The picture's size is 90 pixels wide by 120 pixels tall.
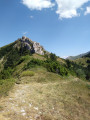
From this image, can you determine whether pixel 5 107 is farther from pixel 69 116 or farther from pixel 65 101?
pixel 65 101

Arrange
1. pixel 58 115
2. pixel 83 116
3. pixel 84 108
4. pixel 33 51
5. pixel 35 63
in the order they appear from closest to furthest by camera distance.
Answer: pixel 58 115
pixel 83 116
pixel 84 108
pixel 35 63
pixel 33 51

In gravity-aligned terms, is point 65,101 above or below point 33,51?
below

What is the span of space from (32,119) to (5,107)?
2726 mm

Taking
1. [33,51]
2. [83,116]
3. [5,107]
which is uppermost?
[33,51]

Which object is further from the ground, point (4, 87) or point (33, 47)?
point (33, 47)

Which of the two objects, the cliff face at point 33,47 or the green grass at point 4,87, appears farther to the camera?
the cliff face at point 33,47

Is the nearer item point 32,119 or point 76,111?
point 32,119

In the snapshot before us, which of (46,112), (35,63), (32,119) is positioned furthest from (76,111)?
(35,63)

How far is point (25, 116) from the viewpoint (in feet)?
25.4

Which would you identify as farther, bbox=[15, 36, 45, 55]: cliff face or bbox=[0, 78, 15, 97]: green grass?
bbox=[15, 36, 45, 55]: cliff face

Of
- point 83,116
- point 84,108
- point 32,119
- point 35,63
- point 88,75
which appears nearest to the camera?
point 32,119

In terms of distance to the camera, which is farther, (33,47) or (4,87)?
(33,47)

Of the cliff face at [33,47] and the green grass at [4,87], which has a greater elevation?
the cliff face at [33,47]

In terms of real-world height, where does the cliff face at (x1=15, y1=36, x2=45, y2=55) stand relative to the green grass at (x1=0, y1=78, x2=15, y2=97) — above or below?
above
